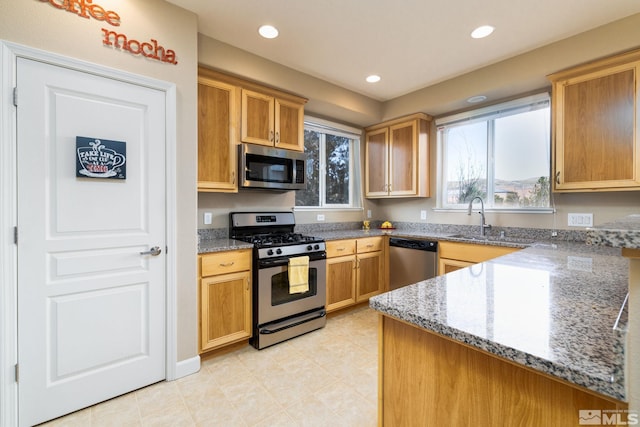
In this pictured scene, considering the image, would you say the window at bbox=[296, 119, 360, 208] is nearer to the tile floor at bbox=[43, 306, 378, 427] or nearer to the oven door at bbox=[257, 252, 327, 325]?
the oven door at bbox=[257, 252, 327, 325]

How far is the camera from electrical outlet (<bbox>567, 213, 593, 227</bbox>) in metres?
2.61

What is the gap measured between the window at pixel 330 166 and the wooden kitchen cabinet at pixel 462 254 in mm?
1540

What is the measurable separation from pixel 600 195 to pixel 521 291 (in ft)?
7.81

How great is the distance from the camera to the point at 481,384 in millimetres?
758

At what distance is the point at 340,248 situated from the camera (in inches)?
124

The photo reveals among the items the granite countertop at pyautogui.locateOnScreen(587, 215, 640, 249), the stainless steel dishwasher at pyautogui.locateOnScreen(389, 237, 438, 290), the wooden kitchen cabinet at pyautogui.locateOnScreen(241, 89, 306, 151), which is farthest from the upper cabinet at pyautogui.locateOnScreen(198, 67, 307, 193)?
the granite countertop at pyautogui.locateOnScreen(587, 215, 640, 249)

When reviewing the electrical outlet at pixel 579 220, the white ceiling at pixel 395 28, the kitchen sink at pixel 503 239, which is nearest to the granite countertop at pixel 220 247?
the white ceiling at pixel 395 28

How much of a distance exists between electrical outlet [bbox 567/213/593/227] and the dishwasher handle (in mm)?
1212

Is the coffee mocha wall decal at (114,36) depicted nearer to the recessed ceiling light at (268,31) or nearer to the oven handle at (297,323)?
the recessed ceiling light at (268,31)

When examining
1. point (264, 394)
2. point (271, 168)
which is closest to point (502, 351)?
point (264, 394)

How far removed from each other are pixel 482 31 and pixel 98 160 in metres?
2.97

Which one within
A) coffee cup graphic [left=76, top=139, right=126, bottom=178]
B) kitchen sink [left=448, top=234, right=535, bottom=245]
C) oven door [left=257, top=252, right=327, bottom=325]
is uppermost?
coffee cup graphic [left=76, top=139, right=126, bottom=178]

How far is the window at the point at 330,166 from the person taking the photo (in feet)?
12.3

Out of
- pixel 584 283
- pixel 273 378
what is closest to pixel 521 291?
pixel 584 283
